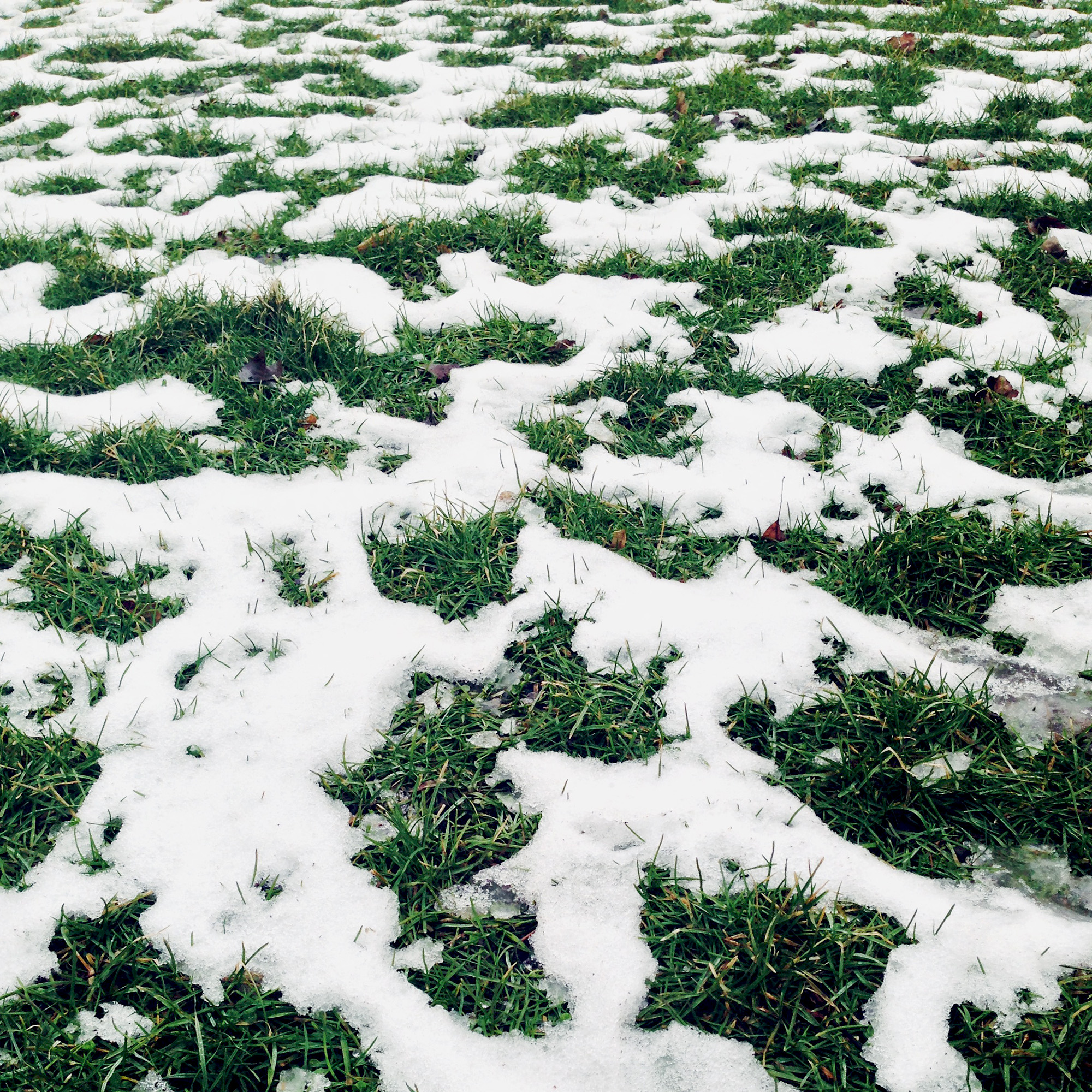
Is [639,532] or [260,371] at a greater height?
[260,371]

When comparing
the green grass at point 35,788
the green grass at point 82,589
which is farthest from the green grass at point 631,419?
A: the green grass at point 35,788

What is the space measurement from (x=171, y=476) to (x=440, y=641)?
1239 millimetres

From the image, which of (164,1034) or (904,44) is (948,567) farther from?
(904,44)

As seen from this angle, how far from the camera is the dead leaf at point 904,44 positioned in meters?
5.65

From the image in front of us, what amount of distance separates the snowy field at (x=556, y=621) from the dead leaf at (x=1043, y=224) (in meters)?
0.03

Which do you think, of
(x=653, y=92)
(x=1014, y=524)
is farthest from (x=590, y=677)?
(x=653, y=92)

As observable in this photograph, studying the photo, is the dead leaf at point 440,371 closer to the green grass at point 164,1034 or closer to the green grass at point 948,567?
the green grass at point 948,567

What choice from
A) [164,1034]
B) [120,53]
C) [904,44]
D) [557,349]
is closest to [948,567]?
[557,349]

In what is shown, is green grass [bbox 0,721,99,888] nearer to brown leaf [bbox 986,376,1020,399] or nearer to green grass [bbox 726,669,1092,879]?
green grass [bbox 726,669,1092,879]

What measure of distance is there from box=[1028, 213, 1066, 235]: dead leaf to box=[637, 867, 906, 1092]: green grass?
3.33 metres

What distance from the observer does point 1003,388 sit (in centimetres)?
282

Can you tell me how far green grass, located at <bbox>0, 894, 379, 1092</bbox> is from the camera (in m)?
1.45

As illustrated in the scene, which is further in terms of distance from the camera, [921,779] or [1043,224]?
[1043,224]

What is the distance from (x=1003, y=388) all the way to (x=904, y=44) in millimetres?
4343
